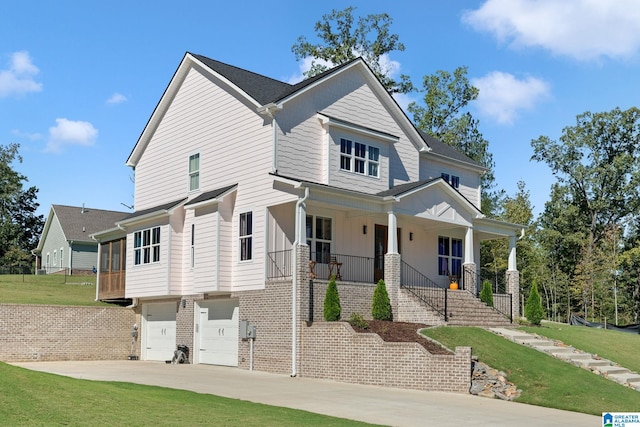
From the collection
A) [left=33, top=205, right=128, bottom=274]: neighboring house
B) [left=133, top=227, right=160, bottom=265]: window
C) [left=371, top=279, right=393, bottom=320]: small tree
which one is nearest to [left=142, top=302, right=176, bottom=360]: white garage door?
[left=133, top=227, right=160, bottom=265]: window

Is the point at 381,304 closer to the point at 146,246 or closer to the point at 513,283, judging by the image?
the point at 513,283

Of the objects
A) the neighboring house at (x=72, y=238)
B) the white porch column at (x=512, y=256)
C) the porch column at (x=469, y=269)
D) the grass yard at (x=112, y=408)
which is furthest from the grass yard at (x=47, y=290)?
the white porch column at (x=512, y=256)

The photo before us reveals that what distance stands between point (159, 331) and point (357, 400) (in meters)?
14.8

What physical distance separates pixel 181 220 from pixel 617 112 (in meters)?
38.8

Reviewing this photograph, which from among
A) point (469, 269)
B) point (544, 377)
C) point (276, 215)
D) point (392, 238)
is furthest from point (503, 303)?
point (544, 377)

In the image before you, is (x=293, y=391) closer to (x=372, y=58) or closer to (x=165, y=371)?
(x=165, y=371)

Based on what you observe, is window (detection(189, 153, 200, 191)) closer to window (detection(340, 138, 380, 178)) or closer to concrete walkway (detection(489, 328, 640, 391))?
window (detection(340, 138, 380, 178))

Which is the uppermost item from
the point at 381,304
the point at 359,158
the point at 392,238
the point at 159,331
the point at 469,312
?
the point at 359,158

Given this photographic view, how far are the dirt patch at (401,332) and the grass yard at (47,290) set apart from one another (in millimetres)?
15118

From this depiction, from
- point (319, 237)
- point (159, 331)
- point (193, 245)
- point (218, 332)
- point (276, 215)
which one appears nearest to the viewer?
point (276, 215)

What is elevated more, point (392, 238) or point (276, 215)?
point (276, 215)

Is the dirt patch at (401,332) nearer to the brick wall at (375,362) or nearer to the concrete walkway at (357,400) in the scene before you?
the brick wall at (375,362)

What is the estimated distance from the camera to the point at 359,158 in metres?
25.8

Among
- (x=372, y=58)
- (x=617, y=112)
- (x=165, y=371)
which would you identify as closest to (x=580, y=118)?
(x=617, y=112)
